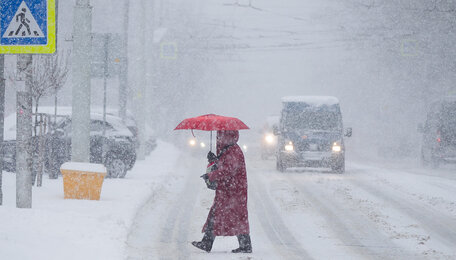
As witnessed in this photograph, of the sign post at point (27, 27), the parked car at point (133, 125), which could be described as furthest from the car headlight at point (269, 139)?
the sign post at point (27, 27)

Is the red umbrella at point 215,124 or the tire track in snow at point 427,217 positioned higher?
the red umbrella at point 215,124

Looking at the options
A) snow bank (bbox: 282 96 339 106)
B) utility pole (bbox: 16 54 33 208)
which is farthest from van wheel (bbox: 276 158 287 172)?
utility pole (bbox: 16 54 33 208)

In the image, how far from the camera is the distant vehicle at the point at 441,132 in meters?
27.0

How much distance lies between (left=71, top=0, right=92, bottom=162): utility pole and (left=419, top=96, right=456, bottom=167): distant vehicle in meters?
15.5

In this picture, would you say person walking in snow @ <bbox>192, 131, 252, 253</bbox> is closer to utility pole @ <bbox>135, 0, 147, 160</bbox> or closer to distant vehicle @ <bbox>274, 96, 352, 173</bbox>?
distant vehicle @ <bbox>274, 96, 352, 173</bbox>

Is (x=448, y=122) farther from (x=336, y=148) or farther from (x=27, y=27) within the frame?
(x=27, y=27)

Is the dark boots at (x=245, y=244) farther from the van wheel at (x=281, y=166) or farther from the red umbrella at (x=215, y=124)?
the van wheel at (x=281, y=166)

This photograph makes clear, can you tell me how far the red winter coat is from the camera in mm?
9281

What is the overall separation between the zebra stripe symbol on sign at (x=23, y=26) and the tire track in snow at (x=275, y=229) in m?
4.17

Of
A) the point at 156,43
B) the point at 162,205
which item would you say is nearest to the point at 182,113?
the point at 156,43

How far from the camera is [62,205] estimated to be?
12.5 m

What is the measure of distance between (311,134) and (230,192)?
1483 cm

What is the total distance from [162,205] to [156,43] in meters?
34.2

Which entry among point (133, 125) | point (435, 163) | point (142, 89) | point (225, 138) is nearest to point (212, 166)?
point (225, 138)
